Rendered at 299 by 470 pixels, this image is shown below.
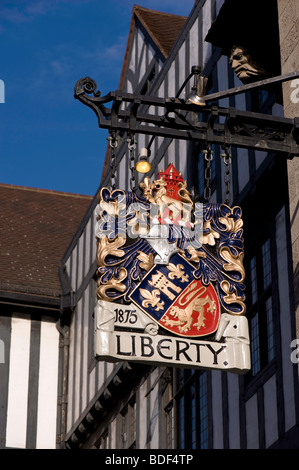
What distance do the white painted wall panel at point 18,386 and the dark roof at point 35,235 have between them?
3.41 feet

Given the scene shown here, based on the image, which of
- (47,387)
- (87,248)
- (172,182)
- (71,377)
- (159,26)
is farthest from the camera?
(47,387)

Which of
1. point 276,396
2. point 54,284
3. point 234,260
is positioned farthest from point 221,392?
point 54,284

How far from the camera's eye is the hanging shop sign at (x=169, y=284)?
867cm

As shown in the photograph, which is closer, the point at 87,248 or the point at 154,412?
the point at 154,412

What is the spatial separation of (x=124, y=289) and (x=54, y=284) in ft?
55.3

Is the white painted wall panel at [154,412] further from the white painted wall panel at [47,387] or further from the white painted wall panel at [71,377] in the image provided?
the white painted wall panel at [47,387]

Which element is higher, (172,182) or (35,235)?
(35,235)

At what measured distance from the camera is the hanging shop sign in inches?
341

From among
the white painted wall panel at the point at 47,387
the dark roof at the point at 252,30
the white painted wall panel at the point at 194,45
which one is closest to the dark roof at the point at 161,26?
the white painted wall panel at the point at 194,45

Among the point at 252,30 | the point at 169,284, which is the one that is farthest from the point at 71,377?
the point at 169,284

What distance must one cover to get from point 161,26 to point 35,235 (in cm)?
723

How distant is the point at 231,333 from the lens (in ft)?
28.9

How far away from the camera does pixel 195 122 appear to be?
29.3ft

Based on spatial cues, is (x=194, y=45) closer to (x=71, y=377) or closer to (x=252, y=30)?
(x=252, y=30)
